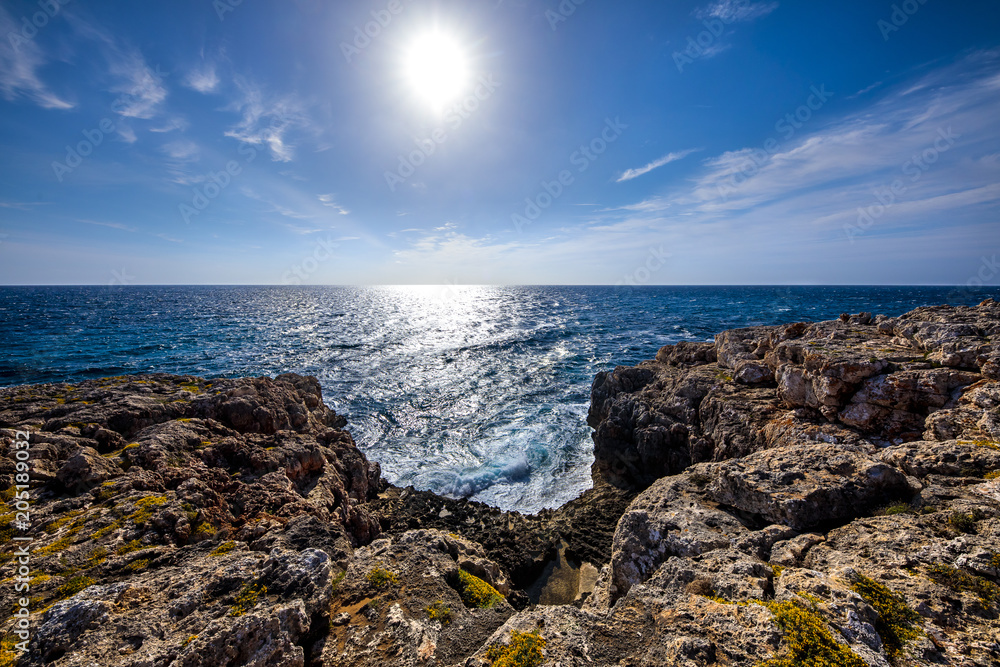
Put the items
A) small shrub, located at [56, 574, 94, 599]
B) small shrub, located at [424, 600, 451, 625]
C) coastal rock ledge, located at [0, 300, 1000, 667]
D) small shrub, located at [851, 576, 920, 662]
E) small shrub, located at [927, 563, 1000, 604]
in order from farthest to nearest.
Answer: small shrub, located at [424, 600, 451, 625]
small shrub, located at [56, 574, 94, 599]
coastal rock ledge, located at [0, 300, 1000, 667]
small shrub, located at [927, 563, 1000, 604]
small shrub, located at [851, 576, 920, 662]

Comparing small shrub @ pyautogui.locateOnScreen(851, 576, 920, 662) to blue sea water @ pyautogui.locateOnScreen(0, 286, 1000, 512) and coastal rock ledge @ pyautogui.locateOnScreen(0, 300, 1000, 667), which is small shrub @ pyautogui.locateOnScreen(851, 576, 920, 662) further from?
blue sea water @ pyautogui.locateOnScreen(0, 286, 1000, 512)

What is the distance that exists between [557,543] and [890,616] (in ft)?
33.5

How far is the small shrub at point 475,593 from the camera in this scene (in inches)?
254

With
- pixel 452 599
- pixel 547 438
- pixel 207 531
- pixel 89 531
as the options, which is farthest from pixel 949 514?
pixel 547 438

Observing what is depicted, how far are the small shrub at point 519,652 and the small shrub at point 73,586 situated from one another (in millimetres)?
6266

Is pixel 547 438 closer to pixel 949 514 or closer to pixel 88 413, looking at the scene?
pixel 949 514

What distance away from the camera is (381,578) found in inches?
252

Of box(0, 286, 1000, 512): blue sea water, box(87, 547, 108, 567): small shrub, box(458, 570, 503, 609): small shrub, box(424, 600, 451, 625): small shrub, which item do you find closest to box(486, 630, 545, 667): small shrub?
box(424, 600, 451, 625): small shrub

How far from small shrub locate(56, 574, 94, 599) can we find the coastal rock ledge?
0.03 m

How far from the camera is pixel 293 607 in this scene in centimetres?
512

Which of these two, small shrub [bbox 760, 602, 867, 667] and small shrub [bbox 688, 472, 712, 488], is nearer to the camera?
small shrub [bbox 760, 602, 867, 667]

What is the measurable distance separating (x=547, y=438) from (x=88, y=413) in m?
20.4

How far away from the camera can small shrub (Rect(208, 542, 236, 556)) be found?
6477 mm

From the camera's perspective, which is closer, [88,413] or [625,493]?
[88,413]
